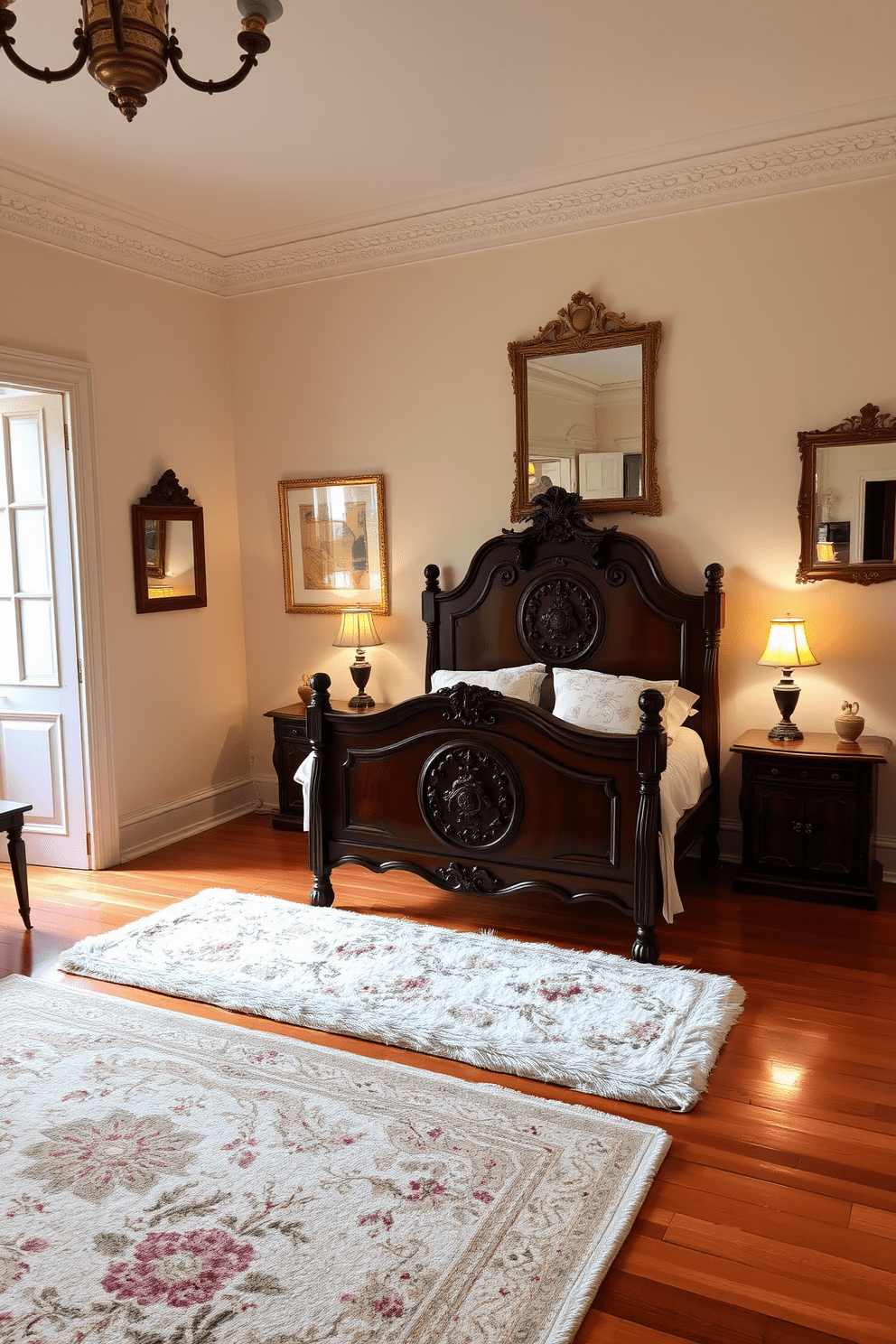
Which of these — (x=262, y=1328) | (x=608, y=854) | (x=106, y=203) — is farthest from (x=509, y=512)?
(x=262, y=1328)

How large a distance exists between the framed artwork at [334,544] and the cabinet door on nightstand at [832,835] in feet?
8.00

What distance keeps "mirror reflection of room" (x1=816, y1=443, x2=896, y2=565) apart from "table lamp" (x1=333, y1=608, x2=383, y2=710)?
89.4 inches

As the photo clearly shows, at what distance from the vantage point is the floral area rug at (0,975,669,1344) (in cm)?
200

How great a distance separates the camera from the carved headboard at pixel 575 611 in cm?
454

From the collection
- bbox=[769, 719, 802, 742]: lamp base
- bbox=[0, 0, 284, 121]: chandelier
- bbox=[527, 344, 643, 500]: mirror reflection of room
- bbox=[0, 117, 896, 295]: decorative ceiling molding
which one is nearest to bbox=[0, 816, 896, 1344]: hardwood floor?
bbox=[769, 719, 802, 742]: lamp base

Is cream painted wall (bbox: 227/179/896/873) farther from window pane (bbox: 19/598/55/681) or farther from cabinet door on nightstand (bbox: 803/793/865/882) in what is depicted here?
window pane (bbox: 19/598/55/681)

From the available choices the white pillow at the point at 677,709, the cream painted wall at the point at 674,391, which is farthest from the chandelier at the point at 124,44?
the white pillow at the point at 677,709

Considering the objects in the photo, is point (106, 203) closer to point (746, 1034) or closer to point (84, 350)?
point (84, 350)

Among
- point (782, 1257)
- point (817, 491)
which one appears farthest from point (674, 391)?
point (782, 1257)

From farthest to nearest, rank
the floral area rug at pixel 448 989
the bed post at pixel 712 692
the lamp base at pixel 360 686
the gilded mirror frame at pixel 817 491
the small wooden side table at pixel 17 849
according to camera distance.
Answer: the lamp base at pixel 360 686 → the bed post at pixel 712 692 → the gilded mirror frame at pixel 817 491 → the small wooden side table at pixel 17 849 → the floral area rug at pixel 448 989

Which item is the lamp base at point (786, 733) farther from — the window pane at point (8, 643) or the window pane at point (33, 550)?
the window pane at point (8, 643)

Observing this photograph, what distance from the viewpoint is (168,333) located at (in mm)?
5309

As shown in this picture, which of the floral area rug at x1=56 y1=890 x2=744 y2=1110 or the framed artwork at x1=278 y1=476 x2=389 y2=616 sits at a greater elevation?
the framed artwork at x1=278 y1=476 x2=389 y2=616

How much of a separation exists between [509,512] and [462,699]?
5.06ft
